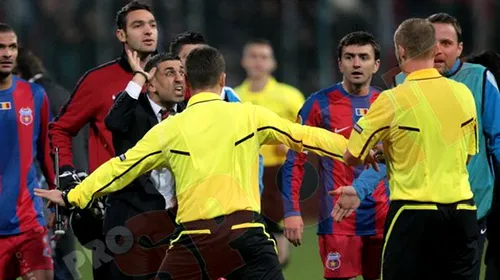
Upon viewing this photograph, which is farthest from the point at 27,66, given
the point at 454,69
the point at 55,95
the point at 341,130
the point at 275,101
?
the point at 454,69

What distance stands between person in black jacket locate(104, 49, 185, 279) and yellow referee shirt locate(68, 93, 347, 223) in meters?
1.12

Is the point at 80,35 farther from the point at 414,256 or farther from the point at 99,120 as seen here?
the point at 414,256

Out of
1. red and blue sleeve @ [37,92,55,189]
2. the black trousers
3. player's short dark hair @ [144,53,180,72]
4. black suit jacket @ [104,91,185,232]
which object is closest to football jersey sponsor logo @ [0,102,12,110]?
red and blue sleeve @ [37,92,55,189]

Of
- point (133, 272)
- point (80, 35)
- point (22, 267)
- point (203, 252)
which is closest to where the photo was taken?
point (203, 252)

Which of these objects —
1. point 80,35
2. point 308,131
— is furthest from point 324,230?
point 80,35

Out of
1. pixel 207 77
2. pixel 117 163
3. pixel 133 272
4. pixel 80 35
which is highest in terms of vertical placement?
pixel 80 35

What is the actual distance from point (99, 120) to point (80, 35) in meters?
7.67

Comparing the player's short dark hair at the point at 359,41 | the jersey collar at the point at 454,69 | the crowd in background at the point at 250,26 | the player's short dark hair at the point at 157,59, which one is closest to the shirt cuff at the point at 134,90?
the player's short dark hair at the point at 157,59

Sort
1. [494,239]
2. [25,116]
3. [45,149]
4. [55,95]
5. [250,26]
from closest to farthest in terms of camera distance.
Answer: [25,116], [45,149], [494,239], [55,95], [250,26]

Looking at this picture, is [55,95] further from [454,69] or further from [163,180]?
[454,69]

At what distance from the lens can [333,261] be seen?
8242 mm

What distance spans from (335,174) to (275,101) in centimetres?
513

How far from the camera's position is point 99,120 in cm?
810

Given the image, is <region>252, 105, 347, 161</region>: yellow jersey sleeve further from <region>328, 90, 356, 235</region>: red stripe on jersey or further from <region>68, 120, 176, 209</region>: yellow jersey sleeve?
<region>328, 90, 356, 235</region>: red stripe on jersey
